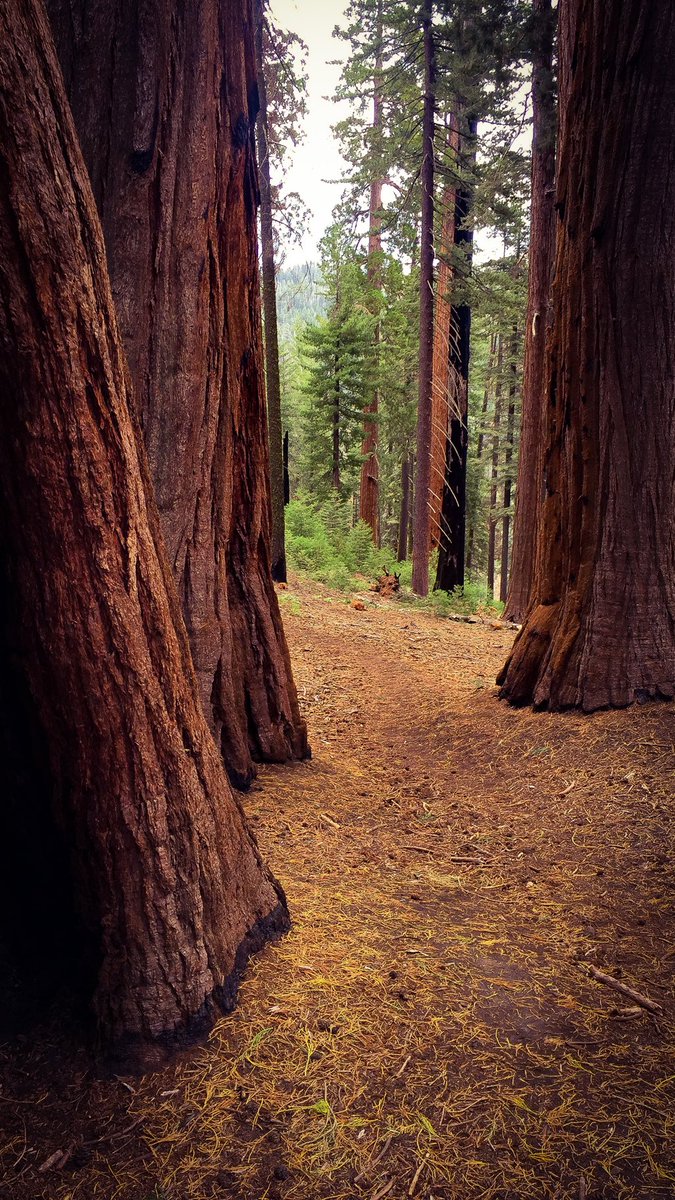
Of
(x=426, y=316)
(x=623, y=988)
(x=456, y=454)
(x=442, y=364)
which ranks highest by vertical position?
(x=426, y=316)

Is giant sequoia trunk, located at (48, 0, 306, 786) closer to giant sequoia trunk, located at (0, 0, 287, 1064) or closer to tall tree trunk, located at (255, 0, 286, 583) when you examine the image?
giant sequoia trunk, located at (0, 0, 287, 1064)

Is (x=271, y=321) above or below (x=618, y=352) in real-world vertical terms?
above

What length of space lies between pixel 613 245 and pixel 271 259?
6.11 m

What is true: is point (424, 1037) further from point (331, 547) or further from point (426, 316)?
point (331, 547)

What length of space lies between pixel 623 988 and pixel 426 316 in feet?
41.4

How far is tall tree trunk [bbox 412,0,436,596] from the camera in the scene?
1188 cm

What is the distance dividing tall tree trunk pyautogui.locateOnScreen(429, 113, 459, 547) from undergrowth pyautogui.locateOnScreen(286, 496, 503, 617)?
5.61 feet

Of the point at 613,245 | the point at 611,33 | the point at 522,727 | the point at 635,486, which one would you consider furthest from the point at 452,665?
the point at 611,33

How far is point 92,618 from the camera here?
6.47ft

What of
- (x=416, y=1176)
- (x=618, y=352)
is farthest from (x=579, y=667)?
(x=416, y=1176)

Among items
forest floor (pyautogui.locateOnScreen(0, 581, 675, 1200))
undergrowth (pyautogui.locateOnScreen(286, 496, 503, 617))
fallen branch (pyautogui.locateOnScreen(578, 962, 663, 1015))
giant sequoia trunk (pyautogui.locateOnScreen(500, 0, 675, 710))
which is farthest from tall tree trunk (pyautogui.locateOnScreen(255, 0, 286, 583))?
fallen branch (pyautogui.locateOnScreen(578, 962, 663, 1015))

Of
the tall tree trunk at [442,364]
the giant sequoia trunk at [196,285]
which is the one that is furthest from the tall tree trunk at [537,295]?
the giant sequoia trunk at [196,285]

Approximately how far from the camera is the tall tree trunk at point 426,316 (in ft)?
39.0

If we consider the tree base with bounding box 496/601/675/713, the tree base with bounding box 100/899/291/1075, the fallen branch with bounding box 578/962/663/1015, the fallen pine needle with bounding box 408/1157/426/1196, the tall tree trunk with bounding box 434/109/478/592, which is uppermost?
the tall tree trunk with bounding box 434/109/478/592
